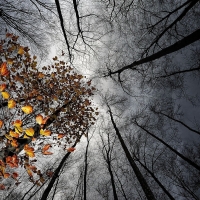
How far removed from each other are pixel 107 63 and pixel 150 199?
248 inches

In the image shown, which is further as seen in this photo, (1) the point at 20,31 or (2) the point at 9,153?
(1) the point at 20,31

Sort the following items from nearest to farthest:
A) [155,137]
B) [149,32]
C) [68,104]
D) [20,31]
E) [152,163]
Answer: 1. [20,31]
2. [149,32]
3. [68,104]
4. [152,163]
5. [155,137]

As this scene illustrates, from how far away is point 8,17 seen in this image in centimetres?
420

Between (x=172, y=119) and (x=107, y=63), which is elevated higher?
(x=107, y=63)

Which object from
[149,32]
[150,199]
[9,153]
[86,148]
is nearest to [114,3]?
[149,32]

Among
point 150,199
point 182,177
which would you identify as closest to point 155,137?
point 182,177

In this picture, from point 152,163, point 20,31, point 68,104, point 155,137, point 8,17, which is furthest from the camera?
point 155,137

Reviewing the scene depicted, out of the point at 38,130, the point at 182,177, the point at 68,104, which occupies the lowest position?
the point at 182,177

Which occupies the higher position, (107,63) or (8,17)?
(107,63)

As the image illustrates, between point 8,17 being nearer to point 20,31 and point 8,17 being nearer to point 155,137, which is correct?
point 20,31

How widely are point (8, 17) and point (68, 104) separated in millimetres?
5110

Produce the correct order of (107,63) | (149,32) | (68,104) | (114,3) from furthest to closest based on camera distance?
1. (68,104)
2. (107,63)
3. (149,32)
4. (114,3)

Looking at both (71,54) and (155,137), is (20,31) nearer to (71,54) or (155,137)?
(71,54)

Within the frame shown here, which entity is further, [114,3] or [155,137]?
[155,137]
